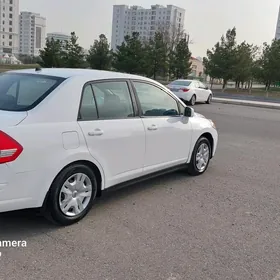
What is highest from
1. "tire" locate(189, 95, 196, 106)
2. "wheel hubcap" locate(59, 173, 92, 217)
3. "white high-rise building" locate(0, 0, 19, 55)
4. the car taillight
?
"white high-rise building" locate(0, 0, 19, 55)

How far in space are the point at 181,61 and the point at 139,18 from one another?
8076 centimetres

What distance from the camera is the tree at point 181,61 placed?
38281 millimetres

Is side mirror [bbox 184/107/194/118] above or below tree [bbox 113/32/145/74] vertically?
below

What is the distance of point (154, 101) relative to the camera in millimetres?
4215

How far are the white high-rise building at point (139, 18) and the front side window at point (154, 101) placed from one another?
103 meters

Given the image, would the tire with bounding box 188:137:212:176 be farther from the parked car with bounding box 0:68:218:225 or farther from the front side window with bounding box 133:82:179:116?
the front side window with bounding box 133:82:179:116

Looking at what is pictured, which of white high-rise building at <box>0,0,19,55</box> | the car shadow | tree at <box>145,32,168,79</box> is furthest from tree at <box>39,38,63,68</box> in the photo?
white high-rise building at <box>0,0,19,55</box>

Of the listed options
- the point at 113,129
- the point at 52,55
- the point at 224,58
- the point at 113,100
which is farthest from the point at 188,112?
the point at 52,55

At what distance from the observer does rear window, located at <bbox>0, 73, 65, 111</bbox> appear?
10.1 ft

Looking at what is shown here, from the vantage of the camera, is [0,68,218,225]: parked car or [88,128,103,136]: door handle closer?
[0,68,218,225]: parked car

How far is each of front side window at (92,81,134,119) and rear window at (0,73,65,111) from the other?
1.46 feet

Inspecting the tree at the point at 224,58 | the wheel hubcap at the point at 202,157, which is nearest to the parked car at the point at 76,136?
the wheel hubcap at the point at 202,157

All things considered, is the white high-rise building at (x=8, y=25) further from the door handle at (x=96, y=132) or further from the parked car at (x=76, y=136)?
the door handle at (x=96, y=132)

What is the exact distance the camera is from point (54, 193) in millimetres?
3010
